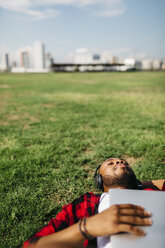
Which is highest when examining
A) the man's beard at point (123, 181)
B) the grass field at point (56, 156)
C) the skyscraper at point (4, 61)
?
the skyscraper at point (4, 61)

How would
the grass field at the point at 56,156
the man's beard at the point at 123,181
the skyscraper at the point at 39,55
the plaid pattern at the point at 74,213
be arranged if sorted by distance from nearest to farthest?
the plaid pattern at the point at 74,213 → the man's beard at the point at 123,181 → the grass field at the point at 56,156 → the skyscraper at the point at 39,55

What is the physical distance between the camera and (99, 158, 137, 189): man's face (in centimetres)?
187

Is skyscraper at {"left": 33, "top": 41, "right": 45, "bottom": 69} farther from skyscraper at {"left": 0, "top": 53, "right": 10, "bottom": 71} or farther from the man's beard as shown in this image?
the man's beard

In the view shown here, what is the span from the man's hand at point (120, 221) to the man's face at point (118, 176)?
21.7 inches

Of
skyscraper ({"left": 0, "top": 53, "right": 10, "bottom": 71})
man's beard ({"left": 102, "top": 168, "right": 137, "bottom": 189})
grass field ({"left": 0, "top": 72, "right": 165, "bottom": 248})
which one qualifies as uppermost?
skyscraper ({"left": 0, "top": 53, "right": 10, "bottom": 71})

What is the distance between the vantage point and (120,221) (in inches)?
48.5

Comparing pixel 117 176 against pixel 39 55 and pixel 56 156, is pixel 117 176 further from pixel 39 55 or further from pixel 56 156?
pixel 39 55

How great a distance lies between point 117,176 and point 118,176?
10 mm

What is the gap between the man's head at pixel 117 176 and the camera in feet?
6.12

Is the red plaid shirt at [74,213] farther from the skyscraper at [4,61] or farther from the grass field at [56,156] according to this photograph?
the skyscraper at [4,61]

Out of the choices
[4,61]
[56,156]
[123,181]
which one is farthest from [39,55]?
[123,181]

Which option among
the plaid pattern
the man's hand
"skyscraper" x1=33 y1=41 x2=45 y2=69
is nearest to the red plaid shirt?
the plaid pattern

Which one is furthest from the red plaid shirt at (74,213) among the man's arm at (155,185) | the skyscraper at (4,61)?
the skyscraper at (4,61)

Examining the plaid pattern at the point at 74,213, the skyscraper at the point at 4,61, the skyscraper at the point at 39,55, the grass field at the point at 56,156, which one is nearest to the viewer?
the plaid pattern at the point at 74,213
